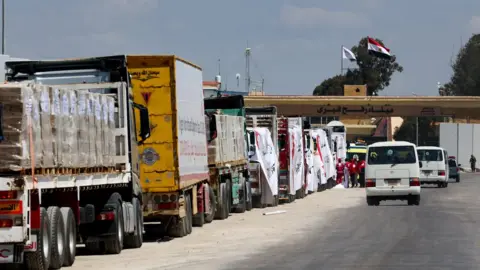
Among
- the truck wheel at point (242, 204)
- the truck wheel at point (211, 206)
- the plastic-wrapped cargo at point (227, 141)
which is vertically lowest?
the truck wheel at point (242, 204)

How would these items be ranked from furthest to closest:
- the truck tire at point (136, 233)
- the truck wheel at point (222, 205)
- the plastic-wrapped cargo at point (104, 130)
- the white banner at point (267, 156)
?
the white banner at point (267, 156) → the truck wheel at point (222, 205) → the truck tire at point (136, 233) → the plastic-wrapped cargo at point (104, 130)

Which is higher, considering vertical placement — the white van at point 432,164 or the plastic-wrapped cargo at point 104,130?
the plastic-wrapped cargo at point 104,130

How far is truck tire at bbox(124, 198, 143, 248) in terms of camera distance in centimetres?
2244

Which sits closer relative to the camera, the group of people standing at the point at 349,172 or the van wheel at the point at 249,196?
the van wheel at the point at 249,196

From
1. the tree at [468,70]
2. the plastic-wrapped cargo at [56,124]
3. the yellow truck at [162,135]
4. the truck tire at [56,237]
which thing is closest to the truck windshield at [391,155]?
the yellow truck at [162,135]

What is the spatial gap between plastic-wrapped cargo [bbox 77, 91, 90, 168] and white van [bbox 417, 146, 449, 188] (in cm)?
3833

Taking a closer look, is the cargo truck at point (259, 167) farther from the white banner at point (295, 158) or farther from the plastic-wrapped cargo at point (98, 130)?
the plastic-wrapped cargo at point (98, 130)

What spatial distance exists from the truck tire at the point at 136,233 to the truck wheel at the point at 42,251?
513cm

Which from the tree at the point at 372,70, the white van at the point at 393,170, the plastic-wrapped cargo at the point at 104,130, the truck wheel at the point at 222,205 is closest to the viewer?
the plastic-wrapped cargo at the point at 104,130

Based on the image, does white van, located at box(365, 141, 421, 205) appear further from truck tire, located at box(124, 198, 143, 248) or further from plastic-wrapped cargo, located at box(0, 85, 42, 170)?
plastic-wrapped cargo, located at box(0, 85, 42, 170)

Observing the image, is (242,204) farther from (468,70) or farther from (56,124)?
(468,70)

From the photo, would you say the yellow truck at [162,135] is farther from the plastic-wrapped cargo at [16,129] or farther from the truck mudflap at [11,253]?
the truck mudflap at [11,253]

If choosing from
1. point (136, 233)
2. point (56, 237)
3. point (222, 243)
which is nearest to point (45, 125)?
point (56, 237)

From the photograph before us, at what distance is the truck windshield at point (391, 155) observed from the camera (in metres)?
37.7
